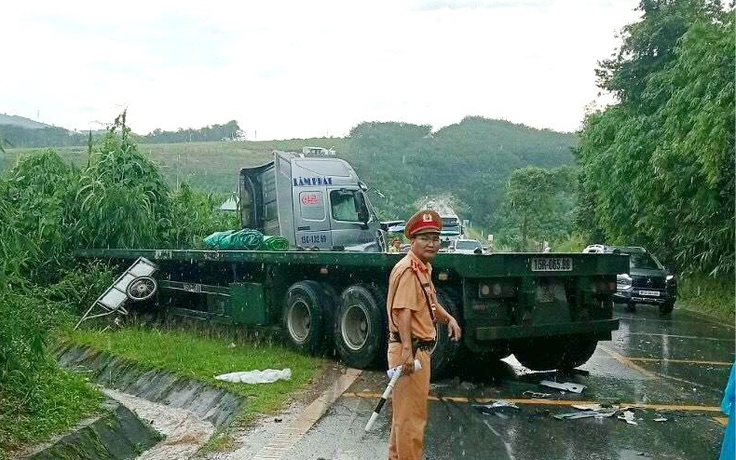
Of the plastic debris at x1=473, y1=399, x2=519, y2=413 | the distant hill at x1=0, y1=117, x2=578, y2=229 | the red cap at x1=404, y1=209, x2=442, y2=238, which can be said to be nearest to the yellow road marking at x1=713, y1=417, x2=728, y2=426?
the plastic debris at x1=473, y1=399, x2=519, y2=413

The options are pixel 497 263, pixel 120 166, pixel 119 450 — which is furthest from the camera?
pixel 120 166

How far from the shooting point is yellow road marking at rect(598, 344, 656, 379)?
10297 mm

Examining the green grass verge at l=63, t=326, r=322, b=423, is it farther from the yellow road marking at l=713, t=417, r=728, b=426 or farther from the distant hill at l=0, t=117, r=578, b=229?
the distant hill at l=0, t=117, r=578, b=229

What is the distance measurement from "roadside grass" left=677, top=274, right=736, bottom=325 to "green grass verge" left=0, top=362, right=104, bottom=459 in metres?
16.7

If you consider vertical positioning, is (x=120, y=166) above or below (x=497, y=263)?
above

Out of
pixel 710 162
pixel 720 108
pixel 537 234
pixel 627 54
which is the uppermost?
pixel 627 54

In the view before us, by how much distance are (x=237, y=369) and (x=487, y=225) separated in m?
50.4

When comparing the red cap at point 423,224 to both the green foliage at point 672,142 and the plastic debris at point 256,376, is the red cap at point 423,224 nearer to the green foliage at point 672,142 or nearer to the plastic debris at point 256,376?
the plastic debris at point 256,376

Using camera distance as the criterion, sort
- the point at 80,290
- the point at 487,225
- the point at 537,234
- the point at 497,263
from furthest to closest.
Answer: the point at 487,225 → the point at 537,234 → the point at 80,290 → the point at 497,263

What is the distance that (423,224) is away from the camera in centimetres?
553

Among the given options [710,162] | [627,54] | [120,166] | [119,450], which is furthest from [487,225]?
[119,450]

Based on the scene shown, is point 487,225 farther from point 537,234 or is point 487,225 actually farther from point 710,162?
point 710,162

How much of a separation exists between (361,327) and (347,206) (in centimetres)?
446

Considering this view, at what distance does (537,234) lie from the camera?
53.8m
